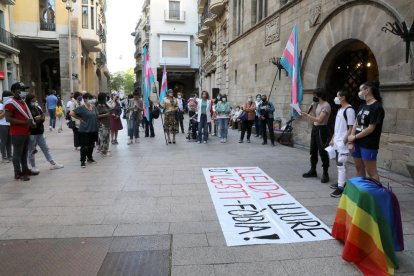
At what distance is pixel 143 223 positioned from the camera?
4492mm

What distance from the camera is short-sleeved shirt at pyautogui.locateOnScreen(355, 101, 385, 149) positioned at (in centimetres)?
475

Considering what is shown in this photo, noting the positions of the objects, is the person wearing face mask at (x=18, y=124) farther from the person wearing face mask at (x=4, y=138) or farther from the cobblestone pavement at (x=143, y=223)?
the person wearing face mask at (x=4, y=138)

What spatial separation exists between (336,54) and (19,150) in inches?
326

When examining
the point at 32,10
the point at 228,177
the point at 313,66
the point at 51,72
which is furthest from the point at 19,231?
the point at 51,72

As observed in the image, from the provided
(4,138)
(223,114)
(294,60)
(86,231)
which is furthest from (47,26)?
(86,231)

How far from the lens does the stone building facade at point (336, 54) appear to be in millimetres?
6941

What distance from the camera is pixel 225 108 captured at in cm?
1266

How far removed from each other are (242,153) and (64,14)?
79.5 ft

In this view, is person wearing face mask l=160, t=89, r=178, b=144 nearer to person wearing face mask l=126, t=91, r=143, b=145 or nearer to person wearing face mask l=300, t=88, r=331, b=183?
person wearing face mask l=126, t=91, r=143, b=145

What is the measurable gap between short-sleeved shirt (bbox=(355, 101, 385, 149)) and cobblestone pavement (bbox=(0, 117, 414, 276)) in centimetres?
103

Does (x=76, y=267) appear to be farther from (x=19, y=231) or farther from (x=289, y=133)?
(x=289, y=133)

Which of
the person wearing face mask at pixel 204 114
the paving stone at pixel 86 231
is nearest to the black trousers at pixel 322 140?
the paving stone at pixel 86 231

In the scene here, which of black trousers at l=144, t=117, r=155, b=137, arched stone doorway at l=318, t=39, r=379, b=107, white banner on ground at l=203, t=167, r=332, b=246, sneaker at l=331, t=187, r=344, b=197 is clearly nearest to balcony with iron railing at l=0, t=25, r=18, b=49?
black trousers at l=144, t=117, r=155, b=137

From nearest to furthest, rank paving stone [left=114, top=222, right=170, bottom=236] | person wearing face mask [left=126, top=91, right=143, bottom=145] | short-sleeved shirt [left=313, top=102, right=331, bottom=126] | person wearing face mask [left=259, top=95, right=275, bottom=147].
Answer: paving stone [left=114, top=222, right=170, bottom=236], short-sleeved shirt [left=313, top=102, right=331, bottom=126], person wearing face mask [left=259, top=95, right=275, bottom=147], person wearing face mask [left=126, top=91, right=143, bottom=145]
